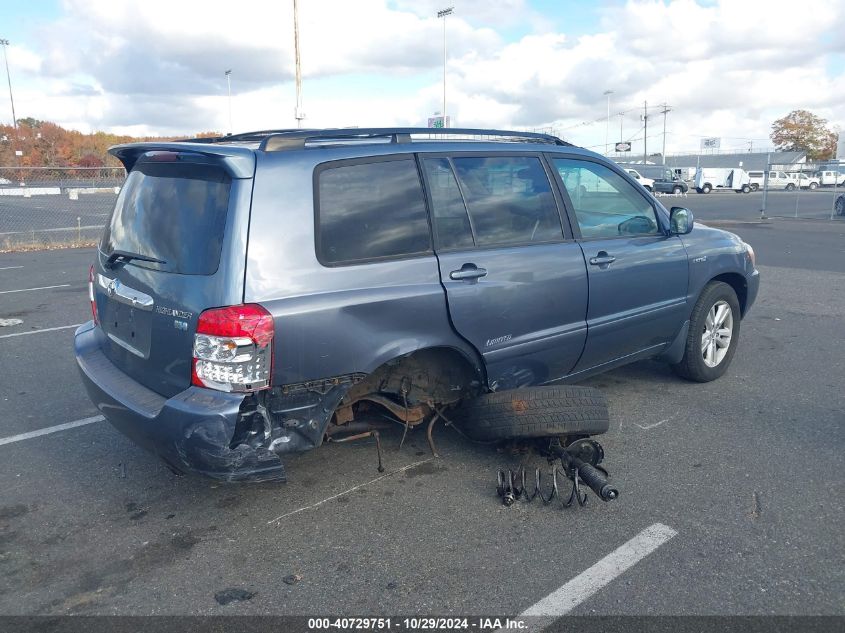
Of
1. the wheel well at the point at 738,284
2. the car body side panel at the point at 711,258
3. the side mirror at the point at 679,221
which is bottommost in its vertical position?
the wheel well at the point at 738,284

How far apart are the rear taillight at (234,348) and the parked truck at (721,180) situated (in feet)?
193

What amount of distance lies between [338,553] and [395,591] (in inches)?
16.0

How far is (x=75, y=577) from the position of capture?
313cm

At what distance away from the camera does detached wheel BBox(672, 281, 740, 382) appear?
17.6 ft

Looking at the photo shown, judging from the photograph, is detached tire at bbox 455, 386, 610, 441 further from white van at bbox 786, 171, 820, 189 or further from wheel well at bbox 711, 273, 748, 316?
white van at bbox 786, 171, 820, 189

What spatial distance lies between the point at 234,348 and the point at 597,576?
182 centimetres

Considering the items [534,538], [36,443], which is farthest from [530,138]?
[36,443]

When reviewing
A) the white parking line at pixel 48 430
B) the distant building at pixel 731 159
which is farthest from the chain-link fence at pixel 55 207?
the distant building at pixel 731 159

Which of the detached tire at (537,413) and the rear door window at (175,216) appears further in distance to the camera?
the detached tire at (537,413)

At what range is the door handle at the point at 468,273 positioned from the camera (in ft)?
12.5

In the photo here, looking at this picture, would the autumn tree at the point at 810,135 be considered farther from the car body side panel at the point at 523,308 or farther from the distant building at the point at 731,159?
the car body side panel at the point at 523,308

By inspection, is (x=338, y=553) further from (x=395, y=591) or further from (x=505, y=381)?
(x=505, y=381)

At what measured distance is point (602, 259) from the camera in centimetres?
450

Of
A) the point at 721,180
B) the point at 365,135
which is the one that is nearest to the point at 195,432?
the point at 365,135
